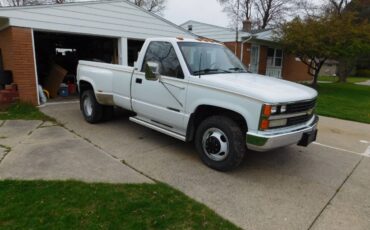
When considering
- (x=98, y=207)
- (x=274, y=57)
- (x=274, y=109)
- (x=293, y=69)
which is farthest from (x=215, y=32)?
Result: (x=98, y=207)

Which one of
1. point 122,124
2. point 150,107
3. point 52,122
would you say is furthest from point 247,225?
point 52,122

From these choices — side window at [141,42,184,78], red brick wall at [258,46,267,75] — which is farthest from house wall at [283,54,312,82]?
side window at [141,42,184,78]

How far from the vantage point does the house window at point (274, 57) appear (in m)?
20.1

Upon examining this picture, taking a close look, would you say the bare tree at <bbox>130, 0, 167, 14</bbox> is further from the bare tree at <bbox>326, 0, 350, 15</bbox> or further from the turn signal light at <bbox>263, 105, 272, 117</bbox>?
the turn signal light at <bbox>263, 105, 272, 117</bbox>

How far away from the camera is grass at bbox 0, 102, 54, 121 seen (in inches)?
287

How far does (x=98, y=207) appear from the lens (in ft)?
10.4

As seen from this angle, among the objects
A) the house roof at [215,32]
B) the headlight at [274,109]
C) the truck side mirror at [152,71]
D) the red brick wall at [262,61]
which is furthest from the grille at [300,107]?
the red brick wall at [262,61]

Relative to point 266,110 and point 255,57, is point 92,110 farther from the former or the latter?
point 255,57

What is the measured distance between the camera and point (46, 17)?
838 centimetres

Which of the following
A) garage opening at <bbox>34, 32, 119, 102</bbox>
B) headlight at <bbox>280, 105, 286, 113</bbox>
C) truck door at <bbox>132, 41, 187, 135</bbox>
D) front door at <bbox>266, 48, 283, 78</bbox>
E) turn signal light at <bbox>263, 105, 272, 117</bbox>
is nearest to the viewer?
turn signal light at <bbox>263, 105, 272, 117</bbox>

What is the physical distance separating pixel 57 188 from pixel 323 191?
367 cm

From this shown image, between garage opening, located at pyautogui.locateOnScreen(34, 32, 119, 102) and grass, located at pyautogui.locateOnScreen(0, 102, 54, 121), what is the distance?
1896 millimetres

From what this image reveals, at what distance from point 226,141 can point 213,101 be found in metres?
0.65

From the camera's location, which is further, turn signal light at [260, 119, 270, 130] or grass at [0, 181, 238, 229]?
turn signal light at [260, 119, 270, 130]
